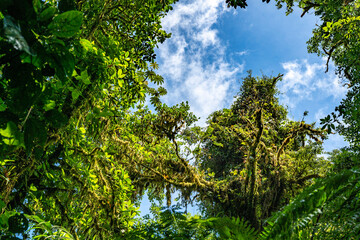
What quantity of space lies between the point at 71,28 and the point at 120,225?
3.22 meters

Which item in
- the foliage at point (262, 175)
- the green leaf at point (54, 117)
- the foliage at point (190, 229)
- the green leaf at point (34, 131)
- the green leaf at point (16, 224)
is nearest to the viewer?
the green leaf at point (34, 131)

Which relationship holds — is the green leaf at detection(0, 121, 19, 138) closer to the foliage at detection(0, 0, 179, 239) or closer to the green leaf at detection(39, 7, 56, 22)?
the foliage at detection(0, 0, 179, 239)

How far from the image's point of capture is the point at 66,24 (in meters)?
0.69

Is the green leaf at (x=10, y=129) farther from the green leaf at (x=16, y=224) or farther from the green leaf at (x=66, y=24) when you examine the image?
the green leaf at (x=16, y=224)

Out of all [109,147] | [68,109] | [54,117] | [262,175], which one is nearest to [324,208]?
[54,117]

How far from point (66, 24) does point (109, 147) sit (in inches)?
139

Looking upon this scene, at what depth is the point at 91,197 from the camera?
312cm

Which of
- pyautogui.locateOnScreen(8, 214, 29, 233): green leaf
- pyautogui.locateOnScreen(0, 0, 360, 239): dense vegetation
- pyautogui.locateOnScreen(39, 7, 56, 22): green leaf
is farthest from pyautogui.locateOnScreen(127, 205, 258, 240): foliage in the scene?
pyautogui.locateOnScreen(39, 7, 56, 22): green leaf

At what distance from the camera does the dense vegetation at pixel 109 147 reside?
690mm

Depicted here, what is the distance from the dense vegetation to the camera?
69cm

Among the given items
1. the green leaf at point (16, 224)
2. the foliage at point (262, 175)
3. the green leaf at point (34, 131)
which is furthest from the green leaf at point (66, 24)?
the foliage at point (262, 175)

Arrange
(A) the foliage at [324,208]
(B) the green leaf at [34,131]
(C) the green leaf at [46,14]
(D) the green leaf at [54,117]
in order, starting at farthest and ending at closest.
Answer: (A) the foliage at [324,208], (D) the green leaf at [54,117], (B) the green leaf at [34,131], (C) the green leaf at [46,14]

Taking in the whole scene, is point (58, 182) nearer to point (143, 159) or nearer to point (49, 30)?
point (143, 159)

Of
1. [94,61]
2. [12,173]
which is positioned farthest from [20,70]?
[12,173]
